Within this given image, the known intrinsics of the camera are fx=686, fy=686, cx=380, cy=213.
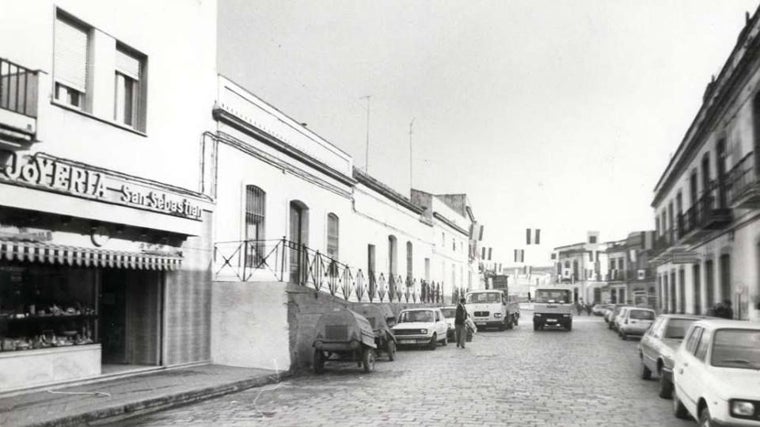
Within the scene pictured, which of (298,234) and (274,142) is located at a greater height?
(274,142)

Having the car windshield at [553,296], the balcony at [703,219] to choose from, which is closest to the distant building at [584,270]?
the car windshield at [553,296]

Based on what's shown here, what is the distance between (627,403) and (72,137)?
33.7 ft

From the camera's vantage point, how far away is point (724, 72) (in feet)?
72.7

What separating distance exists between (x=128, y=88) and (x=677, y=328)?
11.6 metres

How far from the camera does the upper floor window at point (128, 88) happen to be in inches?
519

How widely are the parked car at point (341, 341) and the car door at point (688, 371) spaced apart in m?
7.36

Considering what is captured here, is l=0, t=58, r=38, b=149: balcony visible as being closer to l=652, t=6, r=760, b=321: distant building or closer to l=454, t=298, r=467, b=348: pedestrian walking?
l=652, t=6, r=760, b=321: distant building

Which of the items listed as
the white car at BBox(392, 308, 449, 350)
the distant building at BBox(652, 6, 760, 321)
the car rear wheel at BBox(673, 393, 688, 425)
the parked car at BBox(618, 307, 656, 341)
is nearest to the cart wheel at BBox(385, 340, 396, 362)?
the white car at BBox(392, 308, 449, 350)

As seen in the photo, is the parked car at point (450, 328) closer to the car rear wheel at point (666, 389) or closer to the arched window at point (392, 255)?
the arched window at point (392, 255)

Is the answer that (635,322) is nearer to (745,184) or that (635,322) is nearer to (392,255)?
(392,255)

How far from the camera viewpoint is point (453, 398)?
1156 cm

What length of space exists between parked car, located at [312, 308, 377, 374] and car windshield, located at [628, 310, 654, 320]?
1785 cm

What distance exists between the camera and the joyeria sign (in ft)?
33.4

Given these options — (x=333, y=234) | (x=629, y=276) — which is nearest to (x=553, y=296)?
(x=333, y=234)
